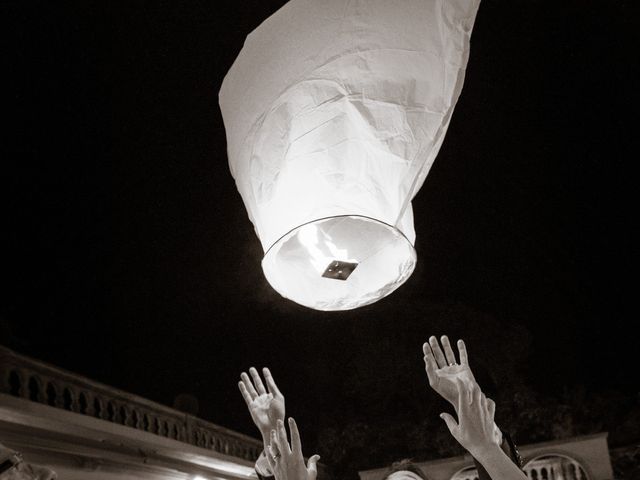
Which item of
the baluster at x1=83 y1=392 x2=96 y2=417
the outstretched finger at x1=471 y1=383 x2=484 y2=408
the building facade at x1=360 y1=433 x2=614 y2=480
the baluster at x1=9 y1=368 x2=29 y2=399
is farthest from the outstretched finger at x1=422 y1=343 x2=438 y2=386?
the building facade at x1=360 y1=433 x2=614 y2=480

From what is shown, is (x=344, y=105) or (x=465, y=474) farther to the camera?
(x=465, y=474)

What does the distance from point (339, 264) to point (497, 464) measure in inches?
23.1

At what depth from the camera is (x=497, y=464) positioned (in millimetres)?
1412

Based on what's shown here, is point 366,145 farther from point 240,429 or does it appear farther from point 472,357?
point 472,357

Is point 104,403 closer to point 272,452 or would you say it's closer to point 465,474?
point 272,452

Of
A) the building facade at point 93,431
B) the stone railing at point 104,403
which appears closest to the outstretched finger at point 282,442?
the building facade at point 93,431

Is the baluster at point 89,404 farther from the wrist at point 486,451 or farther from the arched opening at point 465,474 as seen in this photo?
the arched opening at point 465,474

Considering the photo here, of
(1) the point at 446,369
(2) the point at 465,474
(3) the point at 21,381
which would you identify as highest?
(3) the point at 21,381

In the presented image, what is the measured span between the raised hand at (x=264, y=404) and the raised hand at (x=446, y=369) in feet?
1.73

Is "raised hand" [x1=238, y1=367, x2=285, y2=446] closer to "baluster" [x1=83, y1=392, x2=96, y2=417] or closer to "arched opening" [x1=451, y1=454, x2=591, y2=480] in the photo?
"baluster" [x1=83, y1=392, x2=96, y2=417]

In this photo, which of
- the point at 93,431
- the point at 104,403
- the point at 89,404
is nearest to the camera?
the point at 93,431

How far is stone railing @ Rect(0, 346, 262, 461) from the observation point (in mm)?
3604

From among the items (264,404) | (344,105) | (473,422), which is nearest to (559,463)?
(264,404)

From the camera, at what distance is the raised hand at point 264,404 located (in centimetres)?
196
